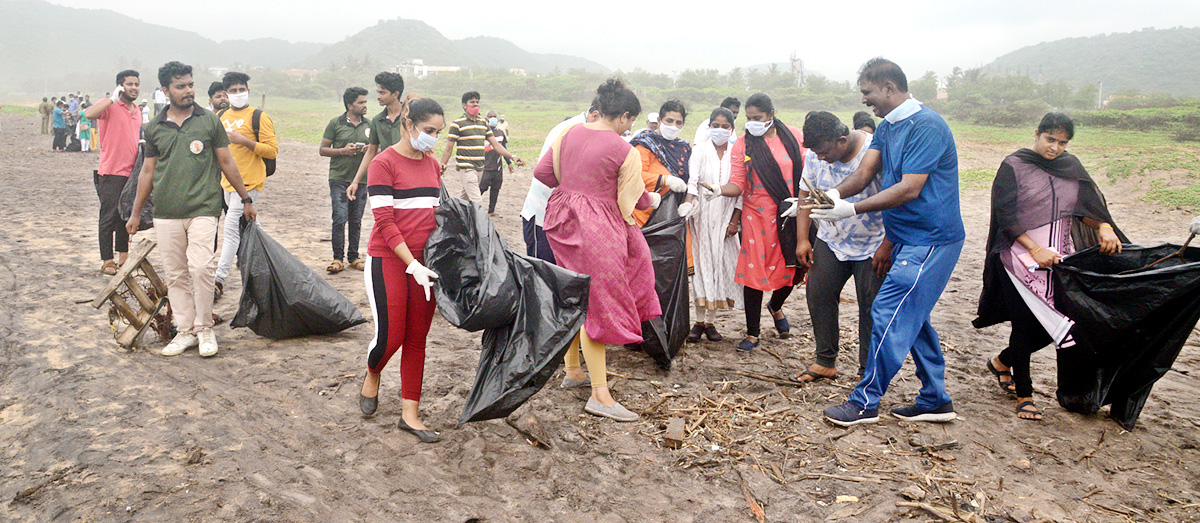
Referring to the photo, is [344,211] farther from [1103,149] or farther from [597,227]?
[1103,149]

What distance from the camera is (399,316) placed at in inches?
127

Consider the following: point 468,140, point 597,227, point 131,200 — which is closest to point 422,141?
point 597,227

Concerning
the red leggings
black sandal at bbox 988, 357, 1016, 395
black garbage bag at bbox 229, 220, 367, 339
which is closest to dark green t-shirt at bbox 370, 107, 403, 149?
black garbage bag at bbox 229, 220, 367, 339

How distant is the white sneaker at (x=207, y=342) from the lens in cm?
424

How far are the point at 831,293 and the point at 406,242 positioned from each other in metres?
2.46

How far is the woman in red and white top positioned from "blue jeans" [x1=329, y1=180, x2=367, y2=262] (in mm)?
3263

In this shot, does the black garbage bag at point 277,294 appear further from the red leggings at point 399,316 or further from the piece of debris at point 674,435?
the piece of debris at point 674,435

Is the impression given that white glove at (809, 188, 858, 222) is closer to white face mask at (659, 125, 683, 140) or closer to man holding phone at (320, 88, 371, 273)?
white face mask at (659, 125, 683, 140)

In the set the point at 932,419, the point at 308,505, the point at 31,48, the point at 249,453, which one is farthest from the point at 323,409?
the point at 31,48

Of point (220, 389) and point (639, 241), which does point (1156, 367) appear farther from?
point (220, 389)

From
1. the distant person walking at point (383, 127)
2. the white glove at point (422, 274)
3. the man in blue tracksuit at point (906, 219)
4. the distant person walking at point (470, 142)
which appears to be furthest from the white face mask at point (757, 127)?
the distant person walking at point (470, 142)

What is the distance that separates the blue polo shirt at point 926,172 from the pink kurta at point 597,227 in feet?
4.22

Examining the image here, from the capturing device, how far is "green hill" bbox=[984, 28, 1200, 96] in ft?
310

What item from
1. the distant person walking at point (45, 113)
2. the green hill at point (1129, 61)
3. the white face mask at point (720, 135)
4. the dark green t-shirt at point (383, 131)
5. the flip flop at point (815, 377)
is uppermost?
the green hill at point (1129, 61)
